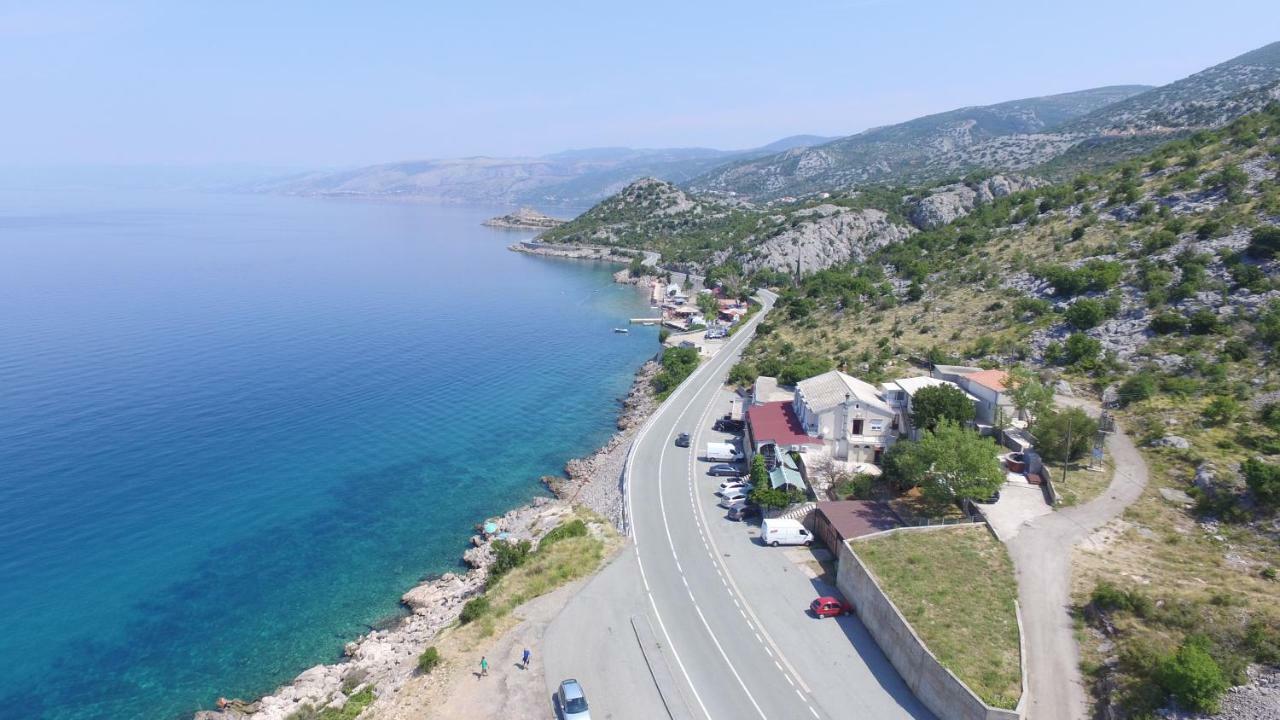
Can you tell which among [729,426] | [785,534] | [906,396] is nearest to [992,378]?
[906,396]

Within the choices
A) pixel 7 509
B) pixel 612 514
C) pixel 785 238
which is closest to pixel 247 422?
pixel 7 509

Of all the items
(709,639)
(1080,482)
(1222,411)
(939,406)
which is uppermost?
(1222,411)

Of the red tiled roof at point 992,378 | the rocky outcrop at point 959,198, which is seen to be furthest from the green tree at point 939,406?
the rocky outcrop at point 959,198

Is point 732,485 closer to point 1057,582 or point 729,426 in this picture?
point 729,426

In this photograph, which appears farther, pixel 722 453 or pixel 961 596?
pixel 722 453

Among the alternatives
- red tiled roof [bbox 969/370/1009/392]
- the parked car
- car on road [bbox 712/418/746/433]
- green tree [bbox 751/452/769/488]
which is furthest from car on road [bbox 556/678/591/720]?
red tiled roof [bbox 969/370/1009/392]

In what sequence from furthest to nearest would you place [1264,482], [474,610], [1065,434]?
[1065,434] < [474,610] < [1264,482]
